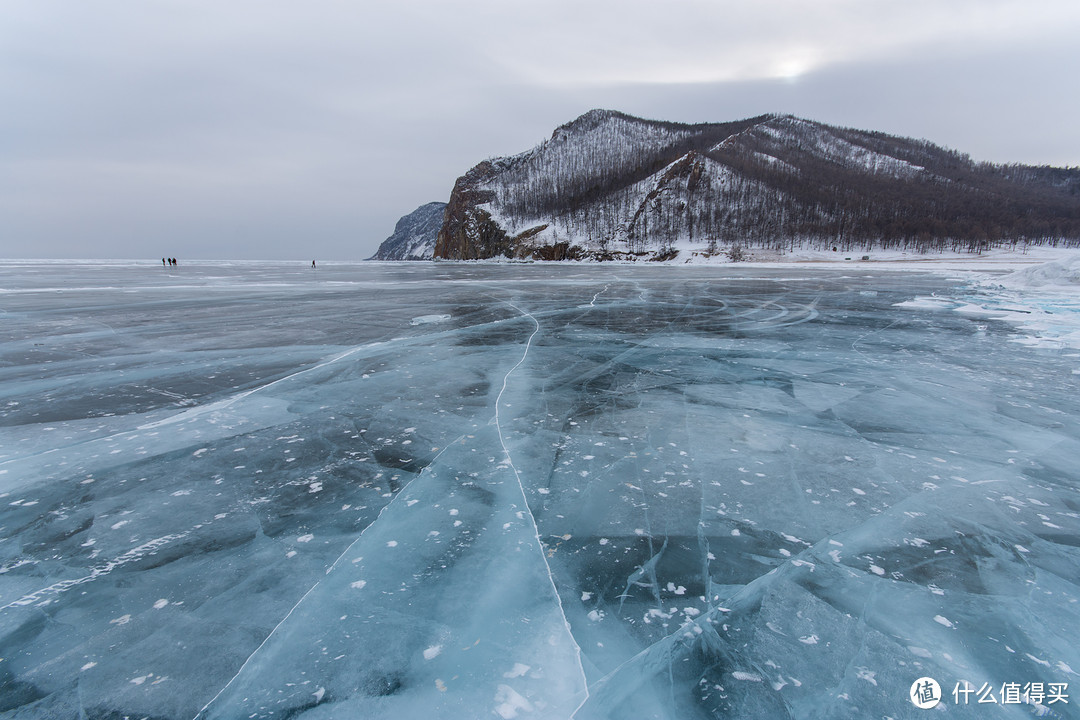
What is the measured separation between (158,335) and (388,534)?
9.77 m

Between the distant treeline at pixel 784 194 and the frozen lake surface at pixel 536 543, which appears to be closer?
the frozen lake surface at pixel 536 543

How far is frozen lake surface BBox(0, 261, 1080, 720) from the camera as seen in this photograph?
6.40 feet

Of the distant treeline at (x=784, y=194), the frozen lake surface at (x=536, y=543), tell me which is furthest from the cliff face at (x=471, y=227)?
the frozen lake surface at (x=536, y=543)

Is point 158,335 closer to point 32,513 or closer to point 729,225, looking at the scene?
point 32,513

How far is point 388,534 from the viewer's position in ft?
9.67

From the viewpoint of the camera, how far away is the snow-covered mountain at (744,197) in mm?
94188

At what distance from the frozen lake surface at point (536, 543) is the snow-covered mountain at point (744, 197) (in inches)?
3403

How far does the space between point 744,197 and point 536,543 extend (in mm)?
114453

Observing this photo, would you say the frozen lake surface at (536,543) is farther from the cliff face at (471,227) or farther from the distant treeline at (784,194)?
the cliff face at (471,227)

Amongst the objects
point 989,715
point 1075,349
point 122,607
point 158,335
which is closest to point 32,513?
point 122,607

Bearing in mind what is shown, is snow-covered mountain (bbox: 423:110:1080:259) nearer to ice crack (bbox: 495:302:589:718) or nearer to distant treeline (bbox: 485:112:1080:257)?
distant treeline (bbox: 485:112:1080:257)

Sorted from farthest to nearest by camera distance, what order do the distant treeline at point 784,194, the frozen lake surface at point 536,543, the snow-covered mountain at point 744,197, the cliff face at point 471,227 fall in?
1. the cliff face at point 471,227
2. the snow-covered mountain at point 744,197
3. the distant treeline at point 784,194
4. the frozen lake surface at point 536,543

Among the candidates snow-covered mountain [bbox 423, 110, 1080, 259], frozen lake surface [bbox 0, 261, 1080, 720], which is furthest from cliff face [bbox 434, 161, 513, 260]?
frozen lake surface [bbox 0, 261, 1080, 720]

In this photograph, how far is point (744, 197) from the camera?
101125 millimetres
